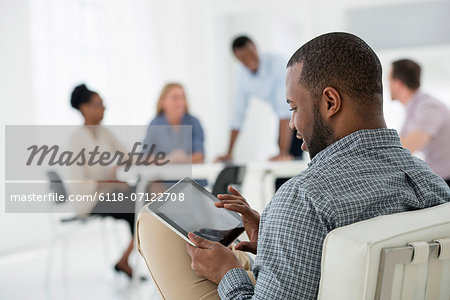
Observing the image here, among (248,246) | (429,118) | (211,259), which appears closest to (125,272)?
(429,118)

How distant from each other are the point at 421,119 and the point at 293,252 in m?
2.30

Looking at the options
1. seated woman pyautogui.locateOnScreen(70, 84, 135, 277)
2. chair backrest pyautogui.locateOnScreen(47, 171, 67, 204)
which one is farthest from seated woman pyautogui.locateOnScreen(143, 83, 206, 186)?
chair backrest pyautogui.locateOnScreen(47, 171, 67, 204)

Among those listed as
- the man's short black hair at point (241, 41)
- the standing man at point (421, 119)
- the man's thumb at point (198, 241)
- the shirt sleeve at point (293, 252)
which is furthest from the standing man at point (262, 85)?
the shirt sleeve at point (293, 252)

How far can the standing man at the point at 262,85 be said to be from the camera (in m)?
4.05

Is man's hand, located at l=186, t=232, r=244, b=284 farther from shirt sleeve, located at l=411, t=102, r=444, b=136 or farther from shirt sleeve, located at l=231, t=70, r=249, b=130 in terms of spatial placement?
shirt sleeve, located at l=231, t=70, r=249, b=130

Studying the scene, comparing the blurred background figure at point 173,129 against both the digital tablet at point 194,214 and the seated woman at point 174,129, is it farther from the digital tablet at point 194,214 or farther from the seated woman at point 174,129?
the digital tablet at point 194,214

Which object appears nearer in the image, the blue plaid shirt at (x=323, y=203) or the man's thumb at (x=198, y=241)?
the blue plaid shirt at (x=323, y=203)

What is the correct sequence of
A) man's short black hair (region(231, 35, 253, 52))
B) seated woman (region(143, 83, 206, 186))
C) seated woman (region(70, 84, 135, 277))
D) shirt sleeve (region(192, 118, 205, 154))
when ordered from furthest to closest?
man's short black hair (region(231, 35, 253, 52)), shirt sleeve (region(192, 118, 205, 154)), seated woman (region(143, 83, 206, 186)), seated woman (region(70, 84, 135, 277))

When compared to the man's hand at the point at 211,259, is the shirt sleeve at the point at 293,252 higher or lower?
higher

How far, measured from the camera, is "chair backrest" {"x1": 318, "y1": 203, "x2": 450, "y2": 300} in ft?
2.69

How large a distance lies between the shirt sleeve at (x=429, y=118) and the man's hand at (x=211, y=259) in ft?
7.09

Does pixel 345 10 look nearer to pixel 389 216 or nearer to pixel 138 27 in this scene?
pixel 138 27

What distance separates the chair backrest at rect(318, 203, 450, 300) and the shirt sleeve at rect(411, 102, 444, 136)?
2165mm

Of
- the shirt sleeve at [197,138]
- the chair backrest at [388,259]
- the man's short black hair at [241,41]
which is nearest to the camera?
the chair backrest at [388,259]
